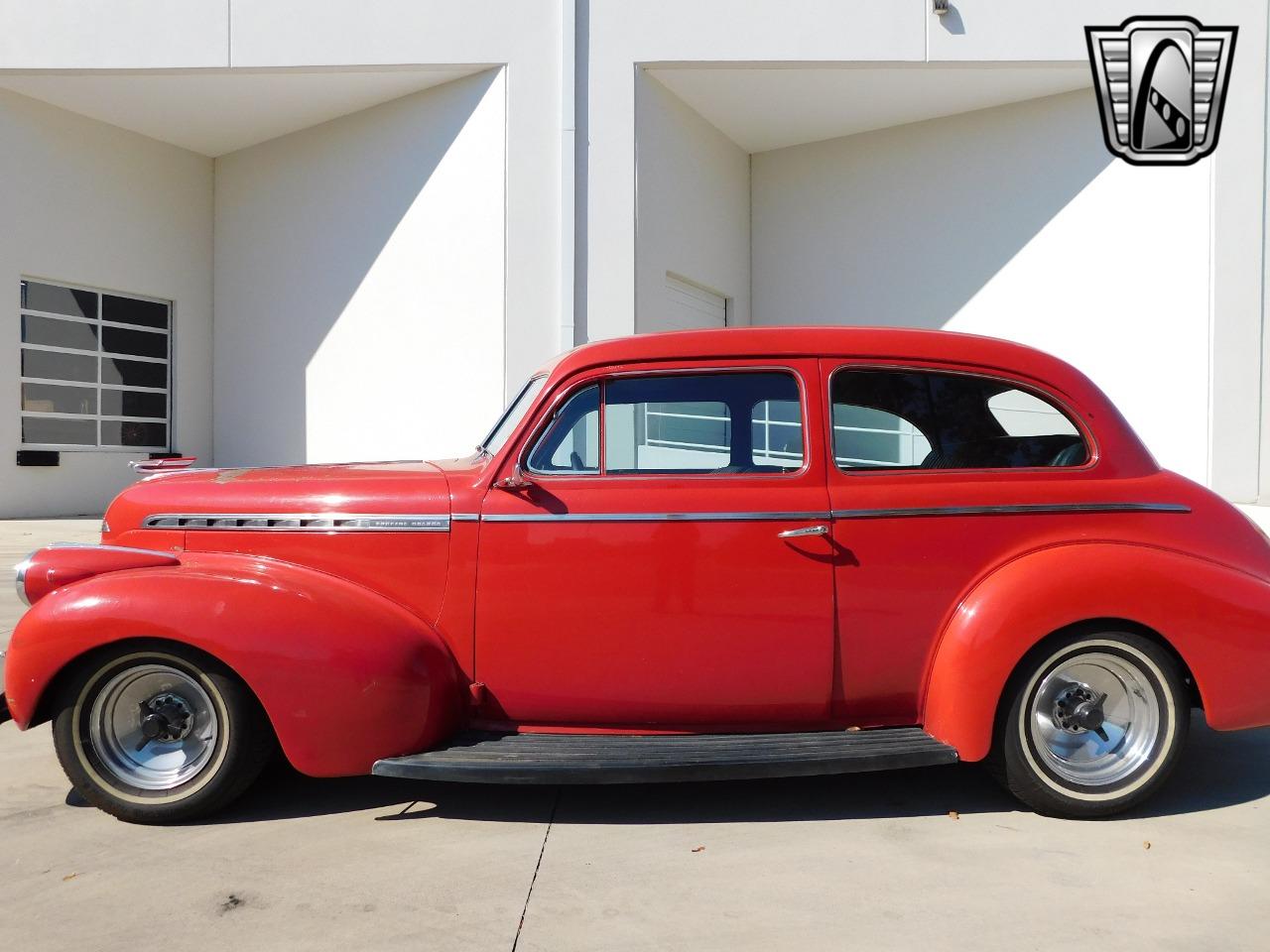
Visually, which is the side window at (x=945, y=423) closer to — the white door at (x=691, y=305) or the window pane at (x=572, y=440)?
the window pane at (x=572, y=440)

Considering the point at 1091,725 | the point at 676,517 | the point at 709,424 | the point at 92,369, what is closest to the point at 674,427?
the point at 709,424

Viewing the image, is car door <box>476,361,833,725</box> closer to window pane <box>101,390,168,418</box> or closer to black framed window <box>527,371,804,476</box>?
black framed window <box>527,371,804,476</box>

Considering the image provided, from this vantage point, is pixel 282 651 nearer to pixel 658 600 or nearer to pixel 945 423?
pixel 658 600

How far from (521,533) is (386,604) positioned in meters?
0.54

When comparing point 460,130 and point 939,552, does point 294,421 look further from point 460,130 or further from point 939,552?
point 939,552

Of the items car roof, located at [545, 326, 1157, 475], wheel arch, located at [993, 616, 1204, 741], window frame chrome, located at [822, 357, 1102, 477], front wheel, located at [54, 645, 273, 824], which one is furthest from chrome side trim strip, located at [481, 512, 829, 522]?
front wheel, located at [54, 645, 273, 824]

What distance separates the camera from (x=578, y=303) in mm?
11555

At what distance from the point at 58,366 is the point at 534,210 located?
7405 millimetres

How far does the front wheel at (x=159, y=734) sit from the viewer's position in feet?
10.7

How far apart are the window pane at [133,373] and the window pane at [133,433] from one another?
606 mm

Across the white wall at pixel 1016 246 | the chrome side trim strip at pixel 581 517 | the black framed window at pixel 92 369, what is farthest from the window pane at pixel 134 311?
the chrome side trim strip at pixel 581 517

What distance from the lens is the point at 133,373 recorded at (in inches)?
565

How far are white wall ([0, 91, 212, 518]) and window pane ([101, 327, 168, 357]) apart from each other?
29 centimetres

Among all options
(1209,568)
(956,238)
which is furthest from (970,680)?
(956,238)
